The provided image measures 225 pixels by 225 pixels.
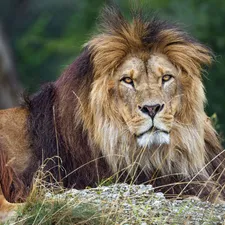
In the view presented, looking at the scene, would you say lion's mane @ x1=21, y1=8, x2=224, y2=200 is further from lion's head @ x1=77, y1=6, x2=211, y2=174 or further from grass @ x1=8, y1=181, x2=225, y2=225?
grass @ x1=8, y1=181, x2=225, y2=225

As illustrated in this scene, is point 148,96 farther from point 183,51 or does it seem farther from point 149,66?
point 183,51

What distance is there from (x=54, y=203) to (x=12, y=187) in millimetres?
1076

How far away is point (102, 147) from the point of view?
28.8 feet

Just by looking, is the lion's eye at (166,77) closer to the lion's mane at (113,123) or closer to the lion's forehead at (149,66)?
the lion's forehead at (149,66)

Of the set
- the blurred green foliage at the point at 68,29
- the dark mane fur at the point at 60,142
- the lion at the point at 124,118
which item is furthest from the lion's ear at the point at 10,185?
the blurred green foliage at the point at 68,29

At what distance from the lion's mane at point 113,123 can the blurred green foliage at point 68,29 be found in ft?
30.1

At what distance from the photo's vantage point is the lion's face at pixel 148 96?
8406 mm

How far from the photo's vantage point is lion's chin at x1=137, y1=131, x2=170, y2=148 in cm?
841

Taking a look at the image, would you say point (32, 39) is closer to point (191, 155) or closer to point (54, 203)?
point (191, 155)

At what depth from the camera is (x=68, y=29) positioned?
A: 89.4ft

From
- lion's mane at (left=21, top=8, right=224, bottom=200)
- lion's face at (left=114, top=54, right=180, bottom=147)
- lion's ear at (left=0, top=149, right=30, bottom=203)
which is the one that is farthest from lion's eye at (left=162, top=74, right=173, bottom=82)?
lion's ear at (left=0, top=149, right=30, bottom=203)

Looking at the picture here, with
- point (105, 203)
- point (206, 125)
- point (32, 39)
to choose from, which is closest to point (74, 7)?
point (32, 39)

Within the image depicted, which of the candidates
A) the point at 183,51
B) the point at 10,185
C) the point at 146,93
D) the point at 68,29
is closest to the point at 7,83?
the point at 68,29

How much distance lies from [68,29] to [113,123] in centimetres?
1865
